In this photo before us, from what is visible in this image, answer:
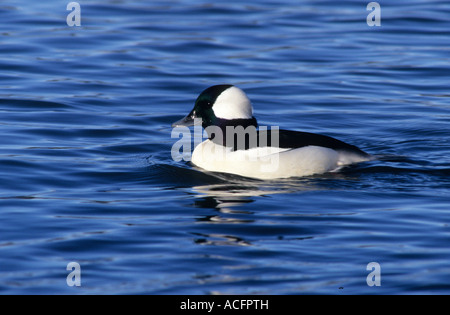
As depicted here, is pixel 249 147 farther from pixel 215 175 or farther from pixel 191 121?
pixel 191 121

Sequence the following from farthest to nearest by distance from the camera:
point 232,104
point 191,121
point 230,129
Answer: point 191,121
point 230,129
point 232,104

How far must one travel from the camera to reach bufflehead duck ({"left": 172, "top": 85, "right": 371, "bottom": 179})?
994cm

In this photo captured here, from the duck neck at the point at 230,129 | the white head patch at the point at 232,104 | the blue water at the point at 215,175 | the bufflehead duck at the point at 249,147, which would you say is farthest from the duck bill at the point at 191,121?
the blue water at the point at 215,175

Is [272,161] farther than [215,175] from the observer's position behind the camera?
No

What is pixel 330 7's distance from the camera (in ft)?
65.5

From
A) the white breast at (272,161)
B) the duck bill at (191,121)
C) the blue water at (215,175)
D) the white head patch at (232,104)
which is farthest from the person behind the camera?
the duck bill at (191,121)

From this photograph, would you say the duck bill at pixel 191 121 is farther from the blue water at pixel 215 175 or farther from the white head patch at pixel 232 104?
the blue water at pixel 215 175

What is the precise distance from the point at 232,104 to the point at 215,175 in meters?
0.83

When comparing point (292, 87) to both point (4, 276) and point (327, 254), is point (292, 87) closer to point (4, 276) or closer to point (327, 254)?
point (327, 254)

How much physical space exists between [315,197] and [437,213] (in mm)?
1268

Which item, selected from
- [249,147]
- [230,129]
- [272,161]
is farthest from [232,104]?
[272,161]

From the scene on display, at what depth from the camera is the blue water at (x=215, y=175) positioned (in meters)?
7.31

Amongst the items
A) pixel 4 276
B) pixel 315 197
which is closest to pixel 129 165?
pixel 315 197

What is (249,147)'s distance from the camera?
10.1 m
